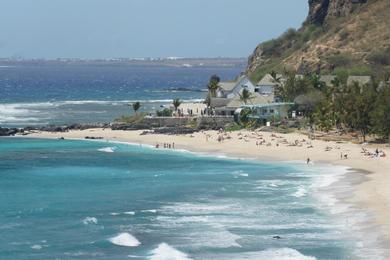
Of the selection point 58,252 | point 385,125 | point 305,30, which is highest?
point 305,30

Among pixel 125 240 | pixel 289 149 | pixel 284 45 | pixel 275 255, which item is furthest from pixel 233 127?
pixel 284 45

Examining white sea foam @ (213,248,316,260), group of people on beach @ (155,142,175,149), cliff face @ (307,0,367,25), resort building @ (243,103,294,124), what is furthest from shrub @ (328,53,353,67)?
white sea foam @ (213,248,316,260)

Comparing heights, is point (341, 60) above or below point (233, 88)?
above

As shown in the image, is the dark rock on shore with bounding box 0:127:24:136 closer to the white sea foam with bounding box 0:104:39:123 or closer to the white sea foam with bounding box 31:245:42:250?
the white sea foam with bounding box 0:104:39:123

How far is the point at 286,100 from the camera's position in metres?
115

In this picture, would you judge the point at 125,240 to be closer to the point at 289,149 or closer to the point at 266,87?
the point at 289,149

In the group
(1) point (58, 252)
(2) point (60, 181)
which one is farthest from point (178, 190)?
(1) point (58, 252)

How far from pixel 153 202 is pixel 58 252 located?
14.8 meters

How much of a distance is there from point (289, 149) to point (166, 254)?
142ft

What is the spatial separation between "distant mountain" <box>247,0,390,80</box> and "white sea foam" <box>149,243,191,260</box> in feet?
313

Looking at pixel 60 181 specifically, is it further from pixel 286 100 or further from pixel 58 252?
pixel 286 100

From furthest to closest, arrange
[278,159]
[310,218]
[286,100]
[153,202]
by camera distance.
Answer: [286,100] < [278,159] < [153,202] < [310,218]

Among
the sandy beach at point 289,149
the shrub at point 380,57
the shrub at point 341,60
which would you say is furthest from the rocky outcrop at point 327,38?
the sandy beach at point 289,149

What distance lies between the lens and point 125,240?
4531cm
